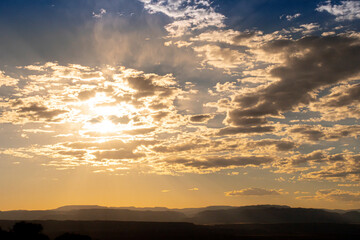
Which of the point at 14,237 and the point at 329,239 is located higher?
the point at 14,237

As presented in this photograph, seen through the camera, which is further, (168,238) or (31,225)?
(168,238)

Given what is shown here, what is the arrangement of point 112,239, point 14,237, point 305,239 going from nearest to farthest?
point 14,237 < point 112,239 < point 305,239

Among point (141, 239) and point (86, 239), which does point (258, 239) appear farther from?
point (86, 239)

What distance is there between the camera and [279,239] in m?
186

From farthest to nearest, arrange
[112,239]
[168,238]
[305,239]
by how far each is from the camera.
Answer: [305,239], [168,238], [112,239]

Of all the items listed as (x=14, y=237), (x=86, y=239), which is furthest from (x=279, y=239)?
(x=14, y=237)

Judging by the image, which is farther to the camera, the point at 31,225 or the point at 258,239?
the point at 258,239

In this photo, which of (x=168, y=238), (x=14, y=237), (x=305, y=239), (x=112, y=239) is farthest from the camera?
(x=305, y=239)

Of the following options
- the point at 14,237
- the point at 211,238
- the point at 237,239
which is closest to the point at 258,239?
the point at 237,239

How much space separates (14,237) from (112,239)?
91405 millimetres

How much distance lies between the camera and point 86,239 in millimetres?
79125

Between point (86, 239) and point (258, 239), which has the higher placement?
point (86, 239)

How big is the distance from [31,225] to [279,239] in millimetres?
147763

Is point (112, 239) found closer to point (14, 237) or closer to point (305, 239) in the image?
point (14, 237)
